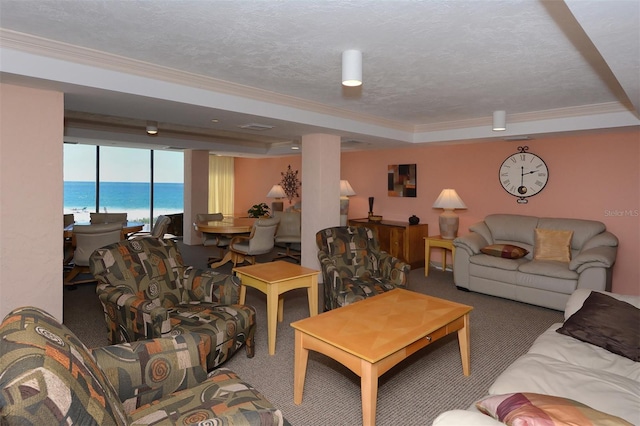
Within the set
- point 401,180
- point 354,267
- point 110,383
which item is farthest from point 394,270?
point 401,180

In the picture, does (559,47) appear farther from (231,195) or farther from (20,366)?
(231,195)

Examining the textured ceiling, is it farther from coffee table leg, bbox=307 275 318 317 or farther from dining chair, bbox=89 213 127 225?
dining chair, bbox=89 213 127 225

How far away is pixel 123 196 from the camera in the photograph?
14070 mm

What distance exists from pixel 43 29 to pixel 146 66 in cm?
75

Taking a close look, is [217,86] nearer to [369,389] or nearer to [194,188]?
[369,389]

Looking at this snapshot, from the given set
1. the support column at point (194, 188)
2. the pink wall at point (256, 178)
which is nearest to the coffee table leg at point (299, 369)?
the support column at point (194, 188)

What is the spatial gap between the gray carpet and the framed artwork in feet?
9.33

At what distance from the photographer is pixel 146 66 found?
319 cm

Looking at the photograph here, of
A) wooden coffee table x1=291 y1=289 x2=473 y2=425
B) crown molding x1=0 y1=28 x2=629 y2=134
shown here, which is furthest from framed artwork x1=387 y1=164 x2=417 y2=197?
wooden coffee table x1=291 y1=289 x2=473 y2=425

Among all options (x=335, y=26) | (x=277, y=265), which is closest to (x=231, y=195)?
(x=277, y=265)

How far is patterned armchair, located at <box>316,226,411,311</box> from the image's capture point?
141 inches

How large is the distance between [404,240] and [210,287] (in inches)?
152

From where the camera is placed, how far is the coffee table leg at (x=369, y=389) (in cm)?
208

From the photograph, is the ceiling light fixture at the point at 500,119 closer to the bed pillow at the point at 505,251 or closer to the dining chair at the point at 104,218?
the bed pillow at the point at 505,251
